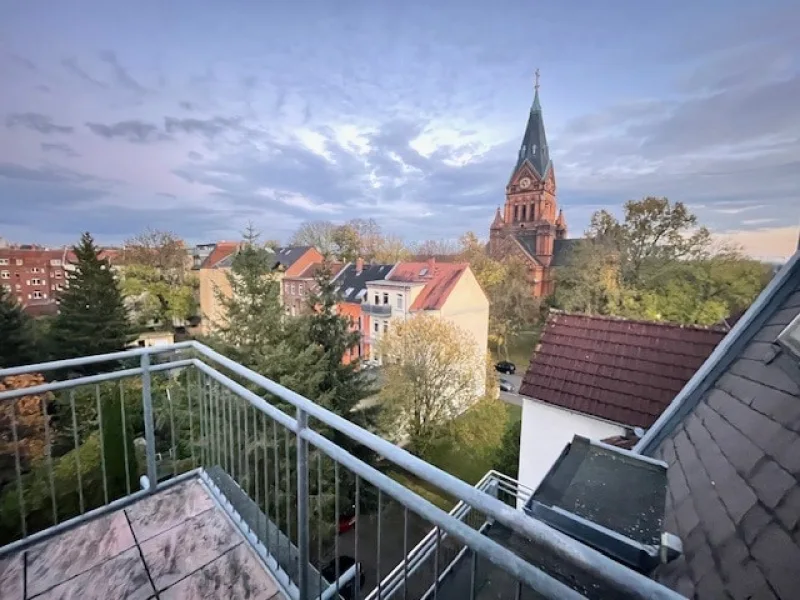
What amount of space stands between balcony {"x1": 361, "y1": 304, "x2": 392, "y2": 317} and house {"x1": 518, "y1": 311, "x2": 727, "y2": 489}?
42.0 feet

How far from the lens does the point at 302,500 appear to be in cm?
148

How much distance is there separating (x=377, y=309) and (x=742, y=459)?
1781cm

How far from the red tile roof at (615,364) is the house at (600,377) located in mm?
11

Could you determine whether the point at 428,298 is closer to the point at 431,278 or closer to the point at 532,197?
the point at 431,278

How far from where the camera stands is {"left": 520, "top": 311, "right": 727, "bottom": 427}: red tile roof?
17.0 feet

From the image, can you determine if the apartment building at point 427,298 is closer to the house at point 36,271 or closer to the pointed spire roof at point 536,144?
the house at point 36,271

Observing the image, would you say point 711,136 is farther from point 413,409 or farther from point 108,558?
point 108,558

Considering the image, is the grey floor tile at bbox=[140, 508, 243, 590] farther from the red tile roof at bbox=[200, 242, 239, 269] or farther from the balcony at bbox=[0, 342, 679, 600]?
the red tile roof at bbox=[200, 242, 239, 269]

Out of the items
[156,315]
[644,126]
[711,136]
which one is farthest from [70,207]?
[711,136]

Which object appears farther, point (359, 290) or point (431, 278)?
point (359, 290)

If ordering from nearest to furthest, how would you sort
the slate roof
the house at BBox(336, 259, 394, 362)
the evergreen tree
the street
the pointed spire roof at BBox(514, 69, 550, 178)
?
the evergreen tree
the street
the house at BBox(336, 259, 394, 362)
the slate roof
the pointed spire roof at BBox(514, 69, 550, 178)

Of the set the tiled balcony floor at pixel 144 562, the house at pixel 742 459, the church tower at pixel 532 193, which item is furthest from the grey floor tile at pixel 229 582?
the church tower at pixel 532 193

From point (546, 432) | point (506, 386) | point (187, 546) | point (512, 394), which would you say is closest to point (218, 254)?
point (506, 386)

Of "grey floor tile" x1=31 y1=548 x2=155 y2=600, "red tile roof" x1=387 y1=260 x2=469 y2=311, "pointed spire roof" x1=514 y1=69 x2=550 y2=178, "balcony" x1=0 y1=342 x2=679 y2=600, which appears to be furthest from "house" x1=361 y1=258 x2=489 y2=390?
"pointed spire roof" x1=514 y1=69 x2=550 y2=178
